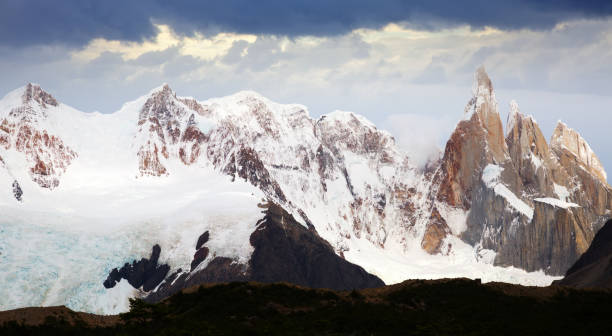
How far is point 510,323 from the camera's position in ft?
207

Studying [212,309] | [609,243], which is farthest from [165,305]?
[609,243]

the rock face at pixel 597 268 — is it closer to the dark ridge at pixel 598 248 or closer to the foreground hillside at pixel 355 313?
the dark ridge at pixel 598 248

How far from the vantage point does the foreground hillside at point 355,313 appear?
62594 millimetres

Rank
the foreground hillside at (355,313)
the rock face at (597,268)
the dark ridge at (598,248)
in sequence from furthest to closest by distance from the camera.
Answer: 1. the dark ridge at (598,248)
2. the rock face at (597,268)
3. the foreground hillside at (355,313)

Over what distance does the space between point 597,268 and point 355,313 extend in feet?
265

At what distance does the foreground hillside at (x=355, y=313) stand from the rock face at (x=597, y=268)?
120 ft

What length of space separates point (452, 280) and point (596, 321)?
22.1 m

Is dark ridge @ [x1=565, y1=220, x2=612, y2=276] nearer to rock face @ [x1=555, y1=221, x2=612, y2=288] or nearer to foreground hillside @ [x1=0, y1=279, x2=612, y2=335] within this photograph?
rock face @ [x1=555, y1=221, x2=612, y2=288]

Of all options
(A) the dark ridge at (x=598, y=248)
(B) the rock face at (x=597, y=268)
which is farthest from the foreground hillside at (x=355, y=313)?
(A) the dark ridge at (x=598, y=248)

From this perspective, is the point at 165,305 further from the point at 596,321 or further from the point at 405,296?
the point at 596,321

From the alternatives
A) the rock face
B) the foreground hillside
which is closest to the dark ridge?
the rock face

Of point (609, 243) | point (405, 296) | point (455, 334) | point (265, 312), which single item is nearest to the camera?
point (455, 334)

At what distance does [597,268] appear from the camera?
133m

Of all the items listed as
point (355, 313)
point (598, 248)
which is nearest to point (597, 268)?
point (598, 248)
